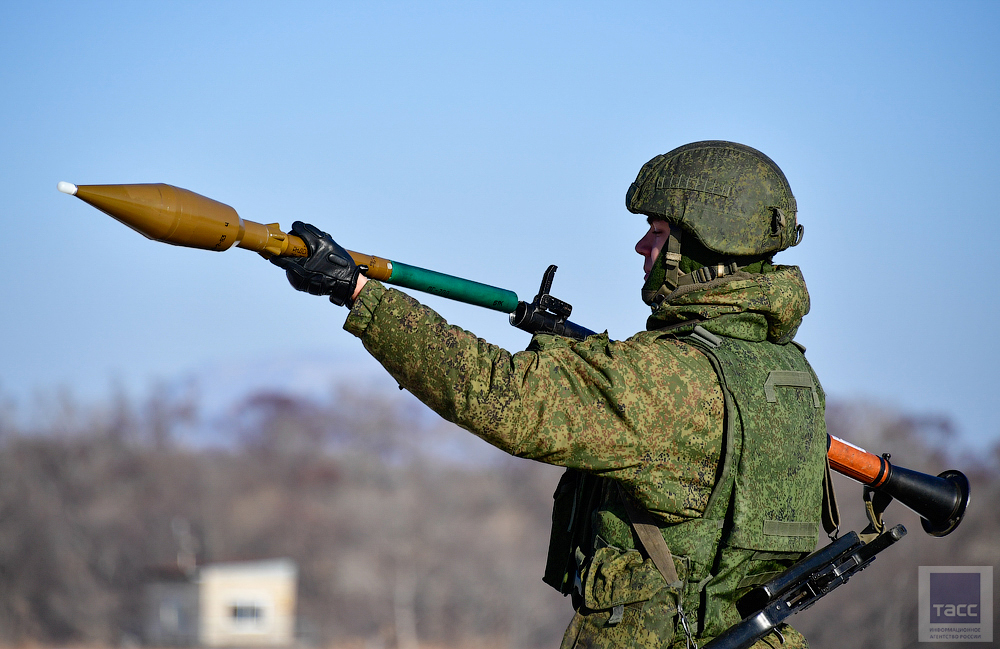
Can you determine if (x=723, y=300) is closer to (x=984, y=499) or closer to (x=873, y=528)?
(x=873, y=528)

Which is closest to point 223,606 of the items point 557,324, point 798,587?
point 557,324

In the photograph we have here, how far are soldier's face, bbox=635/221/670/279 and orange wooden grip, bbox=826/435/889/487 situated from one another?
54.3 inches

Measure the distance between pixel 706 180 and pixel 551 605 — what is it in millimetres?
50018

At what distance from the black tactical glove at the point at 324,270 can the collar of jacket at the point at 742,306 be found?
1.46 meters

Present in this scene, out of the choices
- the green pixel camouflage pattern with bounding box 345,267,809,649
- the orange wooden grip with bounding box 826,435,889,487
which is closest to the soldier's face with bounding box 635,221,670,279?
the green pixel camouflage pattern with bounding box 345,267,809,649

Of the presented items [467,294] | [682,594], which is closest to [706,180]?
[467,294]

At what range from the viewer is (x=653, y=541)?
4680 mm

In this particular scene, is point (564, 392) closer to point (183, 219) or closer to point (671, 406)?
point (671, 406)

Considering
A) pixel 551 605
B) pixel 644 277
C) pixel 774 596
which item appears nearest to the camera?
pixel 774 596

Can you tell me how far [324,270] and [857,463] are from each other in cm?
A: 304

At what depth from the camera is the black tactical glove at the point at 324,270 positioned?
4.58 meters

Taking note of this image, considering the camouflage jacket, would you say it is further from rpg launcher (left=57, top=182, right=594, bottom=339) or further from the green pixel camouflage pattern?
rpg launcher (left=57, top=182, right=594, bottom=339)

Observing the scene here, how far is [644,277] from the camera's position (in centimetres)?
544

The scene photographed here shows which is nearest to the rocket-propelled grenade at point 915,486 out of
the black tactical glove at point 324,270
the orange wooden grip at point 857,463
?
the orange wooden grip at point 857,463
